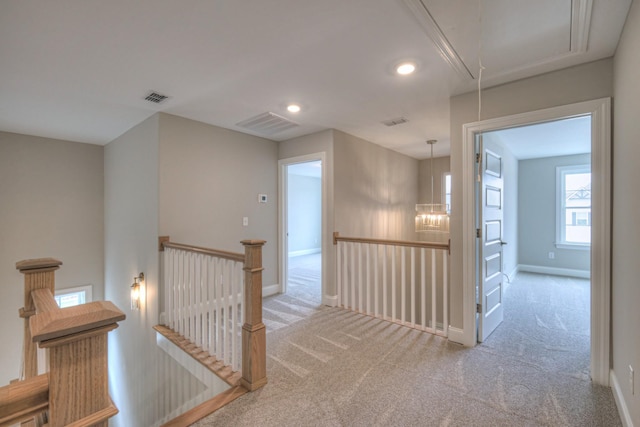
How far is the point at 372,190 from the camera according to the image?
4.73 meters

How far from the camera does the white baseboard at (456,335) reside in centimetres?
274

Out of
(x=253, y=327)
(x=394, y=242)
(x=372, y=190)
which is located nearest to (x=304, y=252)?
(x=372, y=190)

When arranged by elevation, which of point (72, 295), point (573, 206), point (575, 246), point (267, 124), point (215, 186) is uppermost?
point (267, 124)

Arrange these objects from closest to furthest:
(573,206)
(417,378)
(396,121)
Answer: (417,378), (396,121), (573,206)

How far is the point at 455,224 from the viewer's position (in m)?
2.78

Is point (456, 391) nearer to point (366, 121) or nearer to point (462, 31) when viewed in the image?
point (462, 31)

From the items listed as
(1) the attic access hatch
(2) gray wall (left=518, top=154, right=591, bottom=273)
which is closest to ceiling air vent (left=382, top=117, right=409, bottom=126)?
(1) the attic access hatch

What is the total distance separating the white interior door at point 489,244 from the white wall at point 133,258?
11.3 feet

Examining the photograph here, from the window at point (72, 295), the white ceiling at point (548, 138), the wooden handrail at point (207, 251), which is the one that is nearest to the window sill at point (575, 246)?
the white ceiling at point (548, 138)

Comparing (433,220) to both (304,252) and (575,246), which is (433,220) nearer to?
(575,246)

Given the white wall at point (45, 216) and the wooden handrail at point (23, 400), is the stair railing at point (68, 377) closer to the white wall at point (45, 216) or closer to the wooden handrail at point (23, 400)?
the wooden handrail at point (23, 400)

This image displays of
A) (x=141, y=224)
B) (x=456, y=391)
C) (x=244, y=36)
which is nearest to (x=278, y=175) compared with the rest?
(x=141, y=224)

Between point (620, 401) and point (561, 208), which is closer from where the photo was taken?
point (620, 401)

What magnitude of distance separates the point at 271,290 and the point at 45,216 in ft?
11.8
